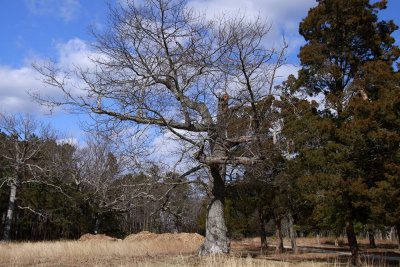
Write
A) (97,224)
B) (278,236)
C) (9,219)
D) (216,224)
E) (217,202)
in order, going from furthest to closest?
1. (97,224)
2. (9,219)
3. (278,236)
4. (217,202)
5. (216,224)

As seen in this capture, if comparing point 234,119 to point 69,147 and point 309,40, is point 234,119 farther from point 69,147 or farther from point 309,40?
point 69,147

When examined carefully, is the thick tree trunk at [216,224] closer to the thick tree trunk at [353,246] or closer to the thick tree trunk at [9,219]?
the thick tree trunk at [353,246]

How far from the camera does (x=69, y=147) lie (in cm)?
3019

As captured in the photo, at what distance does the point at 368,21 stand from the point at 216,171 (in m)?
11.0

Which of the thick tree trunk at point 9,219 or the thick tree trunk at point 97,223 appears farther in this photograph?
the thick tree trunk at point 97,223

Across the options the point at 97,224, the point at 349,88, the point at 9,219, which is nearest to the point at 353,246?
the point at 349,88

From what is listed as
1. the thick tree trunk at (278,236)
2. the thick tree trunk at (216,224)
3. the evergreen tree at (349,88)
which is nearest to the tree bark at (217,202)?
the thick tree trunk at (216,224)

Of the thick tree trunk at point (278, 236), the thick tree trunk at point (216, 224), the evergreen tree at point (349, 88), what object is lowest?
the thick tree trunk at point (278, 236)

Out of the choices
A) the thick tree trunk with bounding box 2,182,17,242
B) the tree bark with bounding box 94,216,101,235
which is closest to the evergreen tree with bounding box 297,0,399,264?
the tree bark with bounding box 94,216,101,235

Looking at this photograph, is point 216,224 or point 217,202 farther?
point 217,202

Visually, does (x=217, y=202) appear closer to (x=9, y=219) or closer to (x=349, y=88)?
(x=349, y=88)

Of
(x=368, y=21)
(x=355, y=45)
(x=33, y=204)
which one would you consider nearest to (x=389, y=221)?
(x=355, y=45)

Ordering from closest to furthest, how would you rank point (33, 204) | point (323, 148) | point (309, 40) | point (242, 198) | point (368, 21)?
point (323, 148) → point (368, 21) → point (309, 40) → point (242, 198) → point (33, 204)

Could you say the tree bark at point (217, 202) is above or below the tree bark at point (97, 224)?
above
